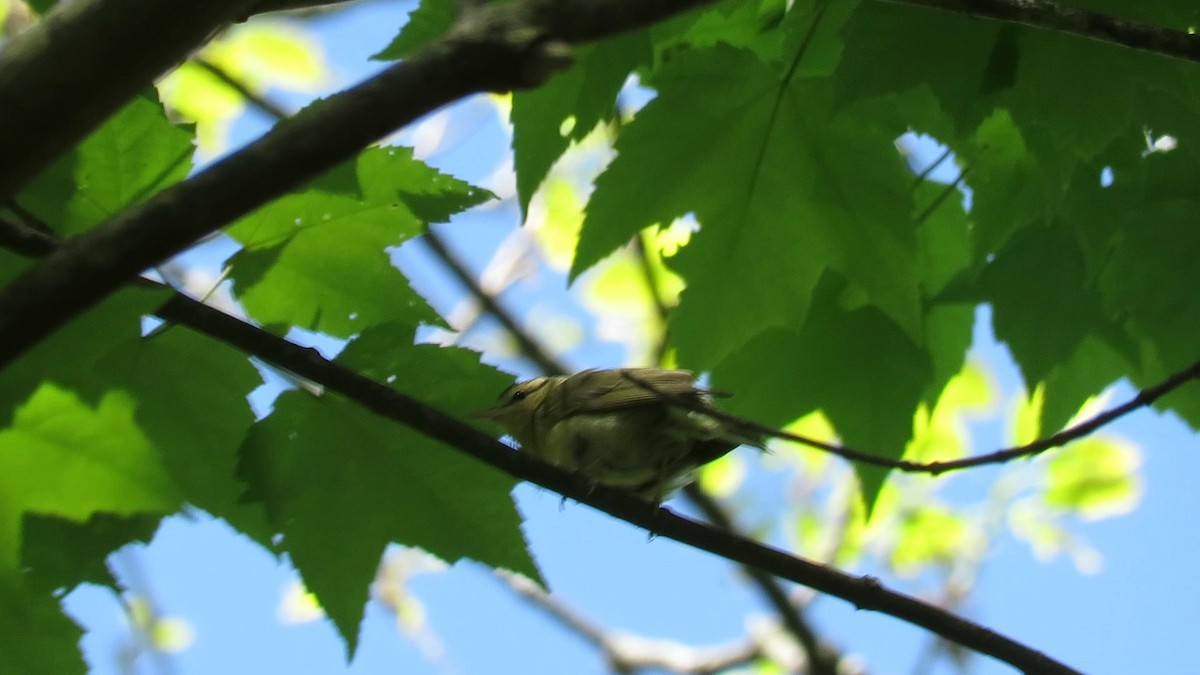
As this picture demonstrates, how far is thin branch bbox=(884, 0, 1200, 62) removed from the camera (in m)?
1.42

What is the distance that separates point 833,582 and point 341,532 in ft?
2.26

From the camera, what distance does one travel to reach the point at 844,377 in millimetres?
2123

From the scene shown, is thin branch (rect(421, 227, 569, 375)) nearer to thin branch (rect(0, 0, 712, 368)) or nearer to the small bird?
the small bird

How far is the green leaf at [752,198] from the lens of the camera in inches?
74.9

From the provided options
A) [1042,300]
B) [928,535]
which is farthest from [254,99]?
[928,535]

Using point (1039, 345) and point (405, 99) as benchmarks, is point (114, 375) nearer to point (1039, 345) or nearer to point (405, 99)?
point (405, 99)

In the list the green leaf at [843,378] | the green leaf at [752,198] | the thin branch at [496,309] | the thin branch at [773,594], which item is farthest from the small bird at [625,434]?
the thin branch at [496,309]

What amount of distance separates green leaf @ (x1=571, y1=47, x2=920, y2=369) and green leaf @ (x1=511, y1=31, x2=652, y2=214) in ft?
0.48

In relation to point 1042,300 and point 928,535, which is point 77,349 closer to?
point 1042,300

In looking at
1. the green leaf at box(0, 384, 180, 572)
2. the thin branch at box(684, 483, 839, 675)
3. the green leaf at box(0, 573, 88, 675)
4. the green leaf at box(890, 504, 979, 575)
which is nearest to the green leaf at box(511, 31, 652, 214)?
the green leaf at box(0, 384, 180, 572)

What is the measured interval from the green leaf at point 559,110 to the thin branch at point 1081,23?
47 centimetres

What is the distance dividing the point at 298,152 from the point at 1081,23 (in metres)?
1.04

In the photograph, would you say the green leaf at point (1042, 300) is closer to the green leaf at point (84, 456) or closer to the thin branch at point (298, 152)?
the thin branch at point (298, 152)

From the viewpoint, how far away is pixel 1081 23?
1483 millimetres
